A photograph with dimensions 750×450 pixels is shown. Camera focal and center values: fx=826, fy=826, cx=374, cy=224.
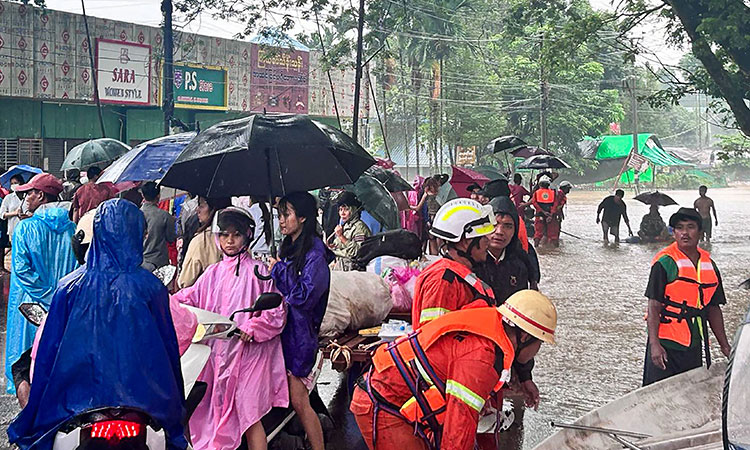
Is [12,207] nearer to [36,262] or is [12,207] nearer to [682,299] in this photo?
[36,262]

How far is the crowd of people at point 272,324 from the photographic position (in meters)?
3.12

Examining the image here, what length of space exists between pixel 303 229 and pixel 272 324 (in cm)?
59

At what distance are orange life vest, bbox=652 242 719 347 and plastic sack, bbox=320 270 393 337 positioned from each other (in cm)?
205

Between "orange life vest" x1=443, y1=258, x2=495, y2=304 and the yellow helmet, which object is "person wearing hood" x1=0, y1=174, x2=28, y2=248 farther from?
the yellow helmet

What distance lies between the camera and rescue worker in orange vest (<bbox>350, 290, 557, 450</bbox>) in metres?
3.07

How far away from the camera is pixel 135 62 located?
75.3 feet

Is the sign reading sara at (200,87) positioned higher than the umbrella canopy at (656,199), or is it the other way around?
the sign reading sara at (200,87)

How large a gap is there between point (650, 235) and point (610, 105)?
2578 centimetres

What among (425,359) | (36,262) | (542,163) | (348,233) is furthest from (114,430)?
(542,163)

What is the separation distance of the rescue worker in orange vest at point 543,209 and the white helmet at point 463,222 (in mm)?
16627

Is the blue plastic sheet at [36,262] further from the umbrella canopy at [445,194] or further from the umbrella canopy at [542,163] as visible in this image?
the umbrella canopy at [542,163]

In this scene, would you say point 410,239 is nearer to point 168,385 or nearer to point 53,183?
point 53,183

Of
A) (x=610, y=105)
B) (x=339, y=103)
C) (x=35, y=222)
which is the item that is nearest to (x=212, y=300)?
(x=35, y=222)

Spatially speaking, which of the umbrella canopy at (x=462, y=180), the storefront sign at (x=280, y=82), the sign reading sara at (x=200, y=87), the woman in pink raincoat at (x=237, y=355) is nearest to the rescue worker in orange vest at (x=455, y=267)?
the woman in pink raincoat at (x=237, y=355)
